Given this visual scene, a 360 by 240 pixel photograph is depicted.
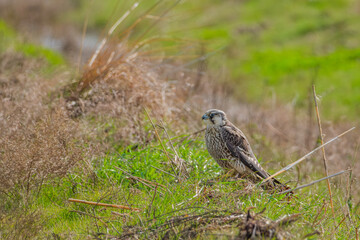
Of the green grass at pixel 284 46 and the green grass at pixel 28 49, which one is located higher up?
the green grass at pixel 28 49

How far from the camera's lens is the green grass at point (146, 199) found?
15.7 ft

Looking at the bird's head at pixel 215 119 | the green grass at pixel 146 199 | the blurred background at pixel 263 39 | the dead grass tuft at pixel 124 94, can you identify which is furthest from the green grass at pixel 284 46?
the green grass at pixel 146 199

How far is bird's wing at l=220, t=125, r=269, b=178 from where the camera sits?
5949 millimetres

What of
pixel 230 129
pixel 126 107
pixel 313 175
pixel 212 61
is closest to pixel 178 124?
pixel 126 107

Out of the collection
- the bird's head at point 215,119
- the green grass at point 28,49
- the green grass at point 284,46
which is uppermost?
the green grass at point 28,49

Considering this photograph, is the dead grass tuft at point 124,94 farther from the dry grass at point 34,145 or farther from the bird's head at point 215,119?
the bird's head at point 215,119

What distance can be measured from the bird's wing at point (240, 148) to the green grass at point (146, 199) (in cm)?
32

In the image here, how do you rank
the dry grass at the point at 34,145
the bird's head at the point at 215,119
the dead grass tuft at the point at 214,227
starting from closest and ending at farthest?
1. the dead grass tuft at the point at 214,227
2. the dry grass at the point at 34,145
3. the bird's head at the point at 215,119

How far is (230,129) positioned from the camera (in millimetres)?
6121

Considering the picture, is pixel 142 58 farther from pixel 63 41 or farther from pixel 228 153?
pixel 63 41

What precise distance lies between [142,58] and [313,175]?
9.74ft

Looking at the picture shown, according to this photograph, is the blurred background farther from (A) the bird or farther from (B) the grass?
(A) the bird

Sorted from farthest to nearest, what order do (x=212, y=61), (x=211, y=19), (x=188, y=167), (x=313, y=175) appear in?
1. (x=211, y=19)
2. (x=212, y=61)
3. (x=313, y=175)
4. (x=188, y=167)

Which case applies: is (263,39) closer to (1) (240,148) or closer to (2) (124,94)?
(2) (124,94)
